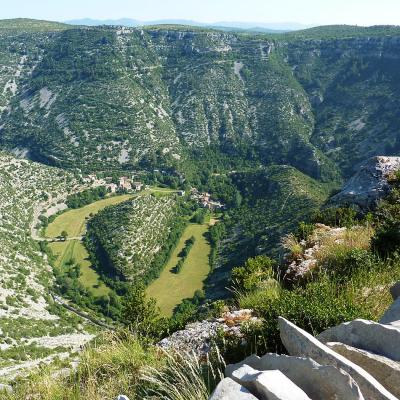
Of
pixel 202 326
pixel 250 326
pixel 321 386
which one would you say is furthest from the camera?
pixel 202 326

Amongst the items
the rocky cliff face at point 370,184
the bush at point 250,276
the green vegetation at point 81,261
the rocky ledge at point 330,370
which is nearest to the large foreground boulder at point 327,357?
the rocky ledge at point 330,370

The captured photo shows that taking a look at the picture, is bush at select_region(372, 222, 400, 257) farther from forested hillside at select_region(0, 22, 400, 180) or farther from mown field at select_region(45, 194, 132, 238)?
forested hillside at select_region(0, 22, 400, 180)

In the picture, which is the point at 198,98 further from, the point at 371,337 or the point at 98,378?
A: the point at 371,337

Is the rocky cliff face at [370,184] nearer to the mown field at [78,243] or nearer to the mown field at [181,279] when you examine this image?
the mown field at [181,279]

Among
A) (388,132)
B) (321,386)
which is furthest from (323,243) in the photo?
(388,132)

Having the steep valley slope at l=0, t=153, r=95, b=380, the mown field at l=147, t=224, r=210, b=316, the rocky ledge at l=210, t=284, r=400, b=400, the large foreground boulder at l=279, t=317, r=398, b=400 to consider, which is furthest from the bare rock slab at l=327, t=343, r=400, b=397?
the mown field at l=147, t=224, r=210, b=316

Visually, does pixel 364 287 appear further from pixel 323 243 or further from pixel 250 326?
pixel 323 243
